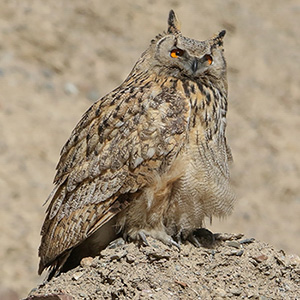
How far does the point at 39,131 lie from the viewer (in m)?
8.19

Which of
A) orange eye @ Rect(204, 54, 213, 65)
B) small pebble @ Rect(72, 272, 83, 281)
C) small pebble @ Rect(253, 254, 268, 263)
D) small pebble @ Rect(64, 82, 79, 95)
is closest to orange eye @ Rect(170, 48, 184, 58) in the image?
orange eye @ Rect(204, 54, 213, 65)

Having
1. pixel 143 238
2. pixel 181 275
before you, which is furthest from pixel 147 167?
pixel 181 275

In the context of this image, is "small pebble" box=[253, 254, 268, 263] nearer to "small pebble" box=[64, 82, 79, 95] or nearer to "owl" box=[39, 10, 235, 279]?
"owl" box=[39, 10, 235, 279]

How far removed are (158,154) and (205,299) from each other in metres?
0.68

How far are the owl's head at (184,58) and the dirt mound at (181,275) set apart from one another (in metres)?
0.86

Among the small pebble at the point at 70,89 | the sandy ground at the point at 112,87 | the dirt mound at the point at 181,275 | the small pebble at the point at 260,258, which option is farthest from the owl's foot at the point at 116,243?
the small pebble at the point at 70,89

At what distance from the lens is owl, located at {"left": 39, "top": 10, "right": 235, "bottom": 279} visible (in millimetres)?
3598

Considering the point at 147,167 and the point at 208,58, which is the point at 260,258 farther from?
the point at 208,58

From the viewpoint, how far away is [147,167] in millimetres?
3572

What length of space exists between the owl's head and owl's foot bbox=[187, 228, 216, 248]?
0.77 metres

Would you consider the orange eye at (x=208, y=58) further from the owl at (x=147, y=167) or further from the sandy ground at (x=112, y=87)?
the sandy ground at (x=112, y=87)

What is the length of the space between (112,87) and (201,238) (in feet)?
18.1

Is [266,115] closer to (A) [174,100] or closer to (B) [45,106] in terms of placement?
(B) [45,106]

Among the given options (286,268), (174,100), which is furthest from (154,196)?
(286,268)
